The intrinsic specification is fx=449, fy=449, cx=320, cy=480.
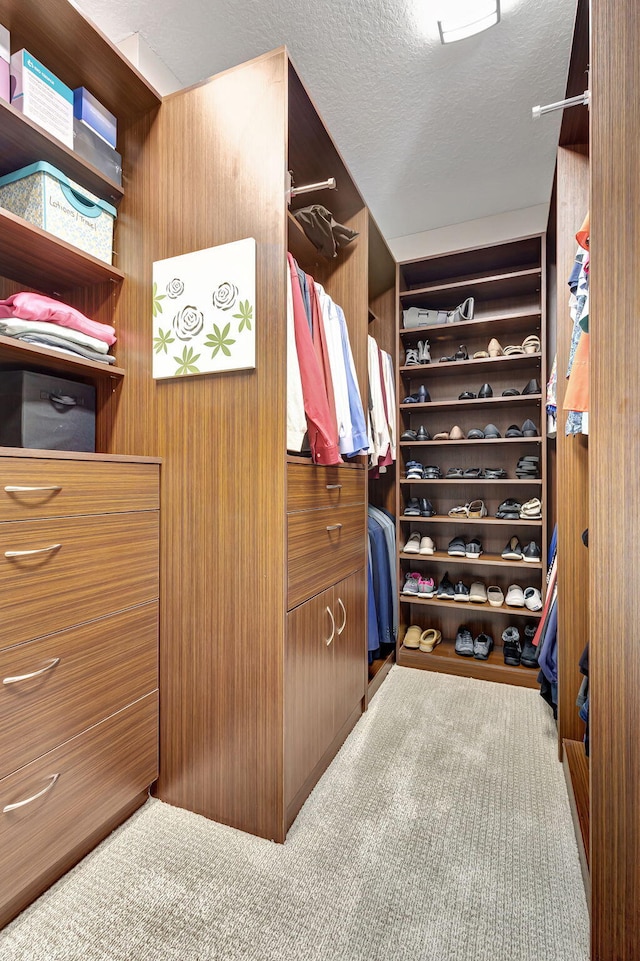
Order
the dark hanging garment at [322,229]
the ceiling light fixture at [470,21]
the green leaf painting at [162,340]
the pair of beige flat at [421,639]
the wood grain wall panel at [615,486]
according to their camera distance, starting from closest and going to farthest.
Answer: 1. the wood grain wall panel at [615,486]
2. the green leaf painting at [162,340]
3. the ceiling light fixture at [470,21]
4. the dark hanging garment at [322,229]
5. the pair of beige flat at [421,639]

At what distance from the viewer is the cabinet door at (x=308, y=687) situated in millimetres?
1326

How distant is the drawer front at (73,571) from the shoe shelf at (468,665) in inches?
64.5

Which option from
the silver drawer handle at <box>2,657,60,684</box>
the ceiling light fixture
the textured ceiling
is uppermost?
the textured ceiling

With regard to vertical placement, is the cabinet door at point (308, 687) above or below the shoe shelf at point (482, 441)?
below

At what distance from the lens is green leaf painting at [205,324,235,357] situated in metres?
1.33

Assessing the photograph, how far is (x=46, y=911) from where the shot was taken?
108 centimetres

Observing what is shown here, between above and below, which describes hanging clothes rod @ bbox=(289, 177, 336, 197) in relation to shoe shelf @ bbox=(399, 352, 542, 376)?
above

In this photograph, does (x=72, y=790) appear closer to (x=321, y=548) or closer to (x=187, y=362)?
(x=321, y=548)

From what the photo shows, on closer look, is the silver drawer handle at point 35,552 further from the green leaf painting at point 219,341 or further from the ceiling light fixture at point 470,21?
the ceiling light fixture at point 470,21

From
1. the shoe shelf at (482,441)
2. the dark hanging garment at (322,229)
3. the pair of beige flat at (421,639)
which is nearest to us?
the dark hanging garment at (322,229)

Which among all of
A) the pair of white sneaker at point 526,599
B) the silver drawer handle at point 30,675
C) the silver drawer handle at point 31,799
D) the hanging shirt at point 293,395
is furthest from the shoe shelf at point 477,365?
the silver drawer handle at point 31,799

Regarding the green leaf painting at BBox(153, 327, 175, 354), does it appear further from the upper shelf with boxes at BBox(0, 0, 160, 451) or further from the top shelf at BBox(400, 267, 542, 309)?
the top shelf at BBox(400, 267, 542, 309)

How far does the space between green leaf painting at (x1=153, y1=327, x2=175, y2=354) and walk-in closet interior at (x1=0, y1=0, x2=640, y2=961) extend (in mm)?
50

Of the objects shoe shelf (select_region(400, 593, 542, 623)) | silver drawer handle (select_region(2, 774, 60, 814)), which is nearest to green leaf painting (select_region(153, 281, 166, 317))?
silver drawer handle (select_region(2, 774, 60, 814))
